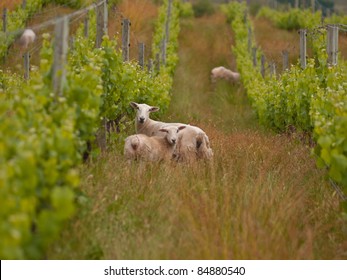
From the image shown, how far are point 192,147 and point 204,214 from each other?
12.5ft

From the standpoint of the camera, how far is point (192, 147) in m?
10.3

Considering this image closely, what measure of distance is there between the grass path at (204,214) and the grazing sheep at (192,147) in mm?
251

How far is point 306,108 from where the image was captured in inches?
484

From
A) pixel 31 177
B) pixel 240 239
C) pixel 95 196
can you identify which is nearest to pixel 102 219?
pixel 95 196

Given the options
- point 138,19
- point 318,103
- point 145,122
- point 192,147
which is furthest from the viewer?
point 138,19

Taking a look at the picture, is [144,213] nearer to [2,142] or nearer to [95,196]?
[95,196]

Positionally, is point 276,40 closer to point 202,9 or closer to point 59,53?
point 202,9

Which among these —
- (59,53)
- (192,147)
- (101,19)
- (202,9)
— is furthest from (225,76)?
(59,53)

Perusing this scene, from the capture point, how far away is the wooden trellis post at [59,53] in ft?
19.4

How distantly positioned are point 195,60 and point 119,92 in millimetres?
21410

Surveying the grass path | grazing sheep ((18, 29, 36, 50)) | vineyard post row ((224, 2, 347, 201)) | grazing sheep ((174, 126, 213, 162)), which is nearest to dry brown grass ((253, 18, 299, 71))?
vineyard post row ((224, 2, 347, 201))

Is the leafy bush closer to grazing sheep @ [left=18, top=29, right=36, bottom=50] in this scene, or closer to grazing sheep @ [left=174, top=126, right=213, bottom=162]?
grazing sheep @ [left=18, top=29, right=36, bottom=50]

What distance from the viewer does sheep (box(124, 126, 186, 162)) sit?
368 inches

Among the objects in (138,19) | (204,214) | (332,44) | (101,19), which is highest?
(138,19)
